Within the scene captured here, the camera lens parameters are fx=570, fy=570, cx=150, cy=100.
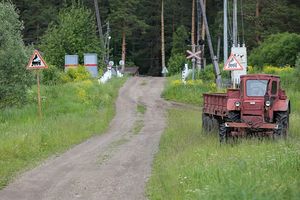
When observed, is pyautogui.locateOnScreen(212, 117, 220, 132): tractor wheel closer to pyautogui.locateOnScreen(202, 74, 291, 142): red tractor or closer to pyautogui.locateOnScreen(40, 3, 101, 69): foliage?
pyautogui.locateOnScreen(202, 74, 291, 142): red tractor

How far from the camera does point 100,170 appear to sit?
14.5 meters

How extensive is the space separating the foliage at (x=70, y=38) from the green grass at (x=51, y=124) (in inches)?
602

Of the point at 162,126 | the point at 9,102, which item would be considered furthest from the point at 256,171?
the point at 9,102

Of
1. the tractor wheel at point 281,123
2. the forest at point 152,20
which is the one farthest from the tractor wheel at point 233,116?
the forest at point 152,20

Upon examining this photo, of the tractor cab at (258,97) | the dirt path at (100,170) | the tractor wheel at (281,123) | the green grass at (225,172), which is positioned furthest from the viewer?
the tractor cab at (258,97)

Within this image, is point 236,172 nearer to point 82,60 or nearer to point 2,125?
point 2,125

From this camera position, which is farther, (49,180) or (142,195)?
(49,180)

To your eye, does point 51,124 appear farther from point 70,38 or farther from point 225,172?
point 70,38

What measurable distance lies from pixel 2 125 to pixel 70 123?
2.68 metres

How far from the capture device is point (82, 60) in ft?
176

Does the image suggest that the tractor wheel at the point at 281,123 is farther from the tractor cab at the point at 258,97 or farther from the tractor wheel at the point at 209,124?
the tractor wheel at the point at 209,124

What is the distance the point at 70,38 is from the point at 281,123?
122 ft

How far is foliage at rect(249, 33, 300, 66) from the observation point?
174ft

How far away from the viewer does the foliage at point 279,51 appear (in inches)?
2088
